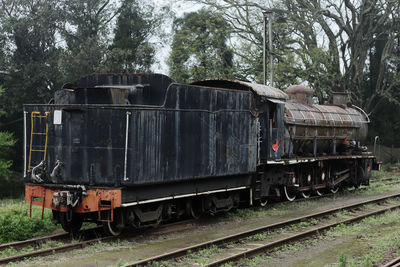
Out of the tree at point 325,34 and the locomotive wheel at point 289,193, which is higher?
the tree at point 325,34

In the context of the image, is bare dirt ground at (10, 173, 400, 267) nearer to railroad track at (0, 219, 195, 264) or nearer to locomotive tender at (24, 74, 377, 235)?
railroad track at (0, 219, 195, 264)

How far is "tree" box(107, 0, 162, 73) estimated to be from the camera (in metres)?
32.2

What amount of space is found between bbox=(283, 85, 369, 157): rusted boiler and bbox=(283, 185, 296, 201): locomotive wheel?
44.8 inches

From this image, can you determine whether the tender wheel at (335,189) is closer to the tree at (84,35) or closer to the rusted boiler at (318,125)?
the rusted boiler at (318,125)

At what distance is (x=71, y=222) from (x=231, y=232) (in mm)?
3435

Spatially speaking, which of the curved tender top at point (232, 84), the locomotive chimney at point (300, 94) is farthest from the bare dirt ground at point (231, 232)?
the locomotive chimney at point (300, 94)

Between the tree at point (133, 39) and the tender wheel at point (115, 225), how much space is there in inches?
904

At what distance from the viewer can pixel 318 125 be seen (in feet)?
54.6

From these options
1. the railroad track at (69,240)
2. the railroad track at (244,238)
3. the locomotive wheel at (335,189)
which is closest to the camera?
the railroad track at (244,238)

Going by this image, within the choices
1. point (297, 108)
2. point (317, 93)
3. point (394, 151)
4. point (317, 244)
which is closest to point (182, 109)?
point (317, 244)

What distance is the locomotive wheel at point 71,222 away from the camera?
9.88 m

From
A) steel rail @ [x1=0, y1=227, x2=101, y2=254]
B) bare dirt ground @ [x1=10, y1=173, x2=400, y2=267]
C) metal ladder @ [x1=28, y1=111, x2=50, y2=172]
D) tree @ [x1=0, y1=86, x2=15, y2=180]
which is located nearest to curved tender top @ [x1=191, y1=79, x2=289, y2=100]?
bare dirt ground @ [x1=10, y1=173, x2=400, y2=267]

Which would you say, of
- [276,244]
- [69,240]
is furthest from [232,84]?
[69,240]

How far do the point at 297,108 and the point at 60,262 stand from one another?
10242 millimetres
